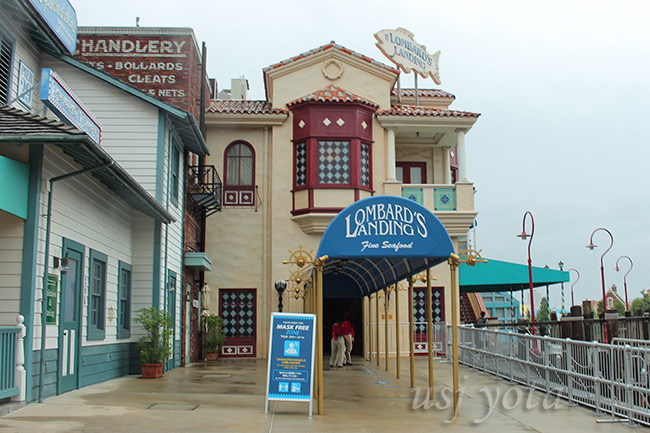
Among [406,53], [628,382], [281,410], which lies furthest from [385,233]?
[406,53]

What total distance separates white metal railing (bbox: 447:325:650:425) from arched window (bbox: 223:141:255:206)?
416 inches

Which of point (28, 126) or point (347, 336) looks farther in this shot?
point (347, 336)

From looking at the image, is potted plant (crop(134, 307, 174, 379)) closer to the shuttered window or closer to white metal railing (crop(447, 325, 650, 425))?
the shuttered window

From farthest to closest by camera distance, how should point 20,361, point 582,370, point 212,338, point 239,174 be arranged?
point 239,174 → point 212,338 → point 582,370 → point 20,361

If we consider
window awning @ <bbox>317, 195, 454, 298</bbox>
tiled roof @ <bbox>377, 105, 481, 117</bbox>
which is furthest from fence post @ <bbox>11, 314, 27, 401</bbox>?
tiled roof @ <bbox>377, 105, 481, 117</bbox>

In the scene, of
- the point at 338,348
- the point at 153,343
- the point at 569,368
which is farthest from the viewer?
the point at 338,348

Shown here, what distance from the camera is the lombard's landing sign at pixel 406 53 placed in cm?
2581

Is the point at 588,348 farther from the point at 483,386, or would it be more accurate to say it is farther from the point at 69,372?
the point at 69,372

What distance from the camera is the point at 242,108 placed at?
25.0 metres

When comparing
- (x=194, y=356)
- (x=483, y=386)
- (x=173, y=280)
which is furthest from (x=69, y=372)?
(x=194, y=356)

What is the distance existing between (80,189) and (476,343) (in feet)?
39.2

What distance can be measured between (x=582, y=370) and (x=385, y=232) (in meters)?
4.42

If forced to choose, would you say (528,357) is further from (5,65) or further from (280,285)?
(5,65)

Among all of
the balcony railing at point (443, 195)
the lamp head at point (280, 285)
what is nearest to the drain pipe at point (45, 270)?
the lamp head at point (280, 285)
